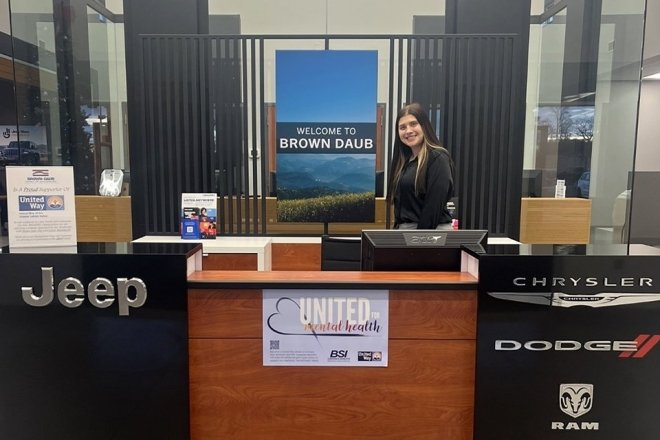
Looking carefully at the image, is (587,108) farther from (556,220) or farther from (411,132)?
(411,132)

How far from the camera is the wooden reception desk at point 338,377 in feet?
5.25

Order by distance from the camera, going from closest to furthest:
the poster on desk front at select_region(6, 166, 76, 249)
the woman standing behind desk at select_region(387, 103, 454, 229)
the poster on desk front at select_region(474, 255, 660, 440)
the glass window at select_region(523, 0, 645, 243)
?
the poster on desk front at select_region(474, 255, 660, 440) → the poster on desk front at select_region(6, 166, 76, 249) → the woman standing behind desk at select_region(387, 103, 454, 229) → the glass window at select_region(523, 0, 645, 243)

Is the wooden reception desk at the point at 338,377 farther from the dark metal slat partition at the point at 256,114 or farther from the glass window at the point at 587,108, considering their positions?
the glass window at the point at 587,108

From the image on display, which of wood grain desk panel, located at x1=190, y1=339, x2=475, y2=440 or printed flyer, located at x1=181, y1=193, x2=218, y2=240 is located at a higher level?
printed flyer, located at x1=181, y1=193, x2=218, y2=240

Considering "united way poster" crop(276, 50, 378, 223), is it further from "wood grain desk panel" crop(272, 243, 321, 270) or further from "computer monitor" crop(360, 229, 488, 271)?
"computer monitor" crop(360, 229, 488, 271)

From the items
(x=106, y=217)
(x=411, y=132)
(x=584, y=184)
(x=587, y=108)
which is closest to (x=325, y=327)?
(x=411, y=132)

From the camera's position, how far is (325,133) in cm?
387

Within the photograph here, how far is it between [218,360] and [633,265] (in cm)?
142

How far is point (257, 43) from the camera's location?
13.3 feet

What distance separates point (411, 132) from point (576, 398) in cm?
143

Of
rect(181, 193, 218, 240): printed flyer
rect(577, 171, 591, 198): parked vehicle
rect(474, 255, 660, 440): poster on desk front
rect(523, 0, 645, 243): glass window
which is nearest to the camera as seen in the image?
rect(474, 255, 660, 440): poster on desk front

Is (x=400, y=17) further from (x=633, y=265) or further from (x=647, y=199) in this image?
(x=647, y=199)

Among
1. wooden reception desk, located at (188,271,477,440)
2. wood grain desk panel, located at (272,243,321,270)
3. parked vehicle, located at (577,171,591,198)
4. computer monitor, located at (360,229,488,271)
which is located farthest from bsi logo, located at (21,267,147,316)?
parked vehicle, located at (577,171,591,198)

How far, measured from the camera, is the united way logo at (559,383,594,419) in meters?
1.60
